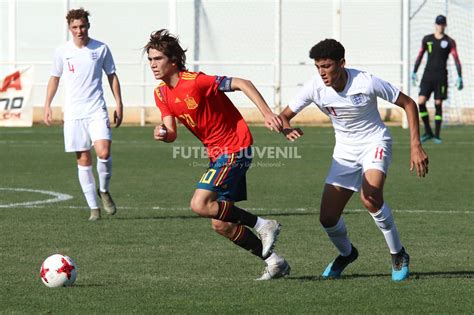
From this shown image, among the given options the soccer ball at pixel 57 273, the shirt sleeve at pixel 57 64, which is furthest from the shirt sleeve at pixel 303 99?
the shirt sleeve at pixel 57 64

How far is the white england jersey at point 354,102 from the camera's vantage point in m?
8.79

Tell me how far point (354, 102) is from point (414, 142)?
1.85 feet

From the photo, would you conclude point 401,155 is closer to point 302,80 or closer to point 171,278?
point 302,80

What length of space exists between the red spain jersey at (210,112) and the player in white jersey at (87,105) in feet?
14.0

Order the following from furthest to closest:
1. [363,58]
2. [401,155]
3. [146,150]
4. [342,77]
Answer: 1. [363,58]
2. [146,150]
3. [401,155]
4. [342,77]

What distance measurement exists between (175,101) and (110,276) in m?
1.43

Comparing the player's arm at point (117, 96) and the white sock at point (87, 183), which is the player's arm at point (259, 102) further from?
the player's arm at point (117, 96)

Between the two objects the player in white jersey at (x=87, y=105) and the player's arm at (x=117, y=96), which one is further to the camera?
the player's arm at (x=117, y=96)

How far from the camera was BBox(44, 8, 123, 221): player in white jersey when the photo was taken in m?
13.1

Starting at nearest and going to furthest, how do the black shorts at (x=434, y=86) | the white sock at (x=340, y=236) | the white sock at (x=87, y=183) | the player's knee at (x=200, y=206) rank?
the player's knee at (x=200, y=206) < the white sock at (x=340, y=236) < the white sock at (x=87, y=183) < the black shorts at (x=434, y=86)

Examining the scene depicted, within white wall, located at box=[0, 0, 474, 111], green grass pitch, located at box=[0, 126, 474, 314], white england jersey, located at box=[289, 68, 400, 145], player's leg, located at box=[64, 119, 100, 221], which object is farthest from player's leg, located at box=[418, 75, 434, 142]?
white england jersey, located at box=[289, 68, 400, 145]

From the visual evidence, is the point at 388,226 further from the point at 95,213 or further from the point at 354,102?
the point at 95,213

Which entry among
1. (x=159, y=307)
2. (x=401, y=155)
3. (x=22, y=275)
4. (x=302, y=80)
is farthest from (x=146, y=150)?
(x=159, y=307)

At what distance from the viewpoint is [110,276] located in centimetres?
895
